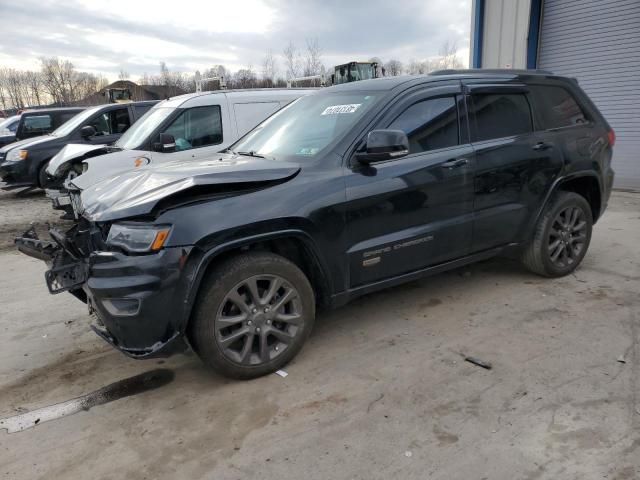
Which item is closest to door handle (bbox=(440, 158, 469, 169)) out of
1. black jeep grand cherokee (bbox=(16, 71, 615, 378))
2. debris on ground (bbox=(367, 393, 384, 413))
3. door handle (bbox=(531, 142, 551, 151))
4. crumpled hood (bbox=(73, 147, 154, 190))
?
black jeep grand cherokee (bbox=(16, 71, 615, 378))

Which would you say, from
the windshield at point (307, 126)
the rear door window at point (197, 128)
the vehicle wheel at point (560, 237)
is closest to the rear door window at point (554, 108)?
the vehicle wheel at point (560, 237)

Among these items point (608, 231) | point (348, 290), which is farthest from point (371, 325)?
point (608, 231)

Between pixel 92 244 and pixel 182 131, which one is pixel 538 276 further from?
pixel 182 131

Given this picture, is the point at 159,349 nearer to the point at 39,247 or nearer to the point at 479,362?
the point at 39,247

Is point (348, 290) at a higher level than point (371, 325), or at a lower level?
higher

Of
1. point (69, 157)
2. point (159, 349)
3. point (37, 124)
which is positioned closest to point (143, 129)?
point (69, 157)

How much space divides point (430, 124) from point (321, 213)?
1.26m

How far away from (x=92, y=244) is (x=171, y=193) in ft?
2.22

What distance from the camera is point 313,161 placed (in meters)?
3.34

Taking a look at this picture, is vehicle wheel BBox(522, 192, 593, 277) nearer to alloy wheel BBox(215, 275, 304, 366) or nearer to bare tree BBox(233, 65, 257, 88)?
alloy wheel BBox(215, 275, 304, 366)

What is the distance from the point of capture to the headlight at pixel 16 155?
10086mm

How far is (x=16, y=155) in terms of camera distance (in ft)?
33.3

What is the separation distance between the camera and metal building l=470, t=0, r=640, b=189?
31.6ft

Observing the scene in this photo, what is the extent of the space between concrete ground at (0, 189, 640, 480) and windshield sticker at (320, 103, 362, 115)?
167 centimetres
